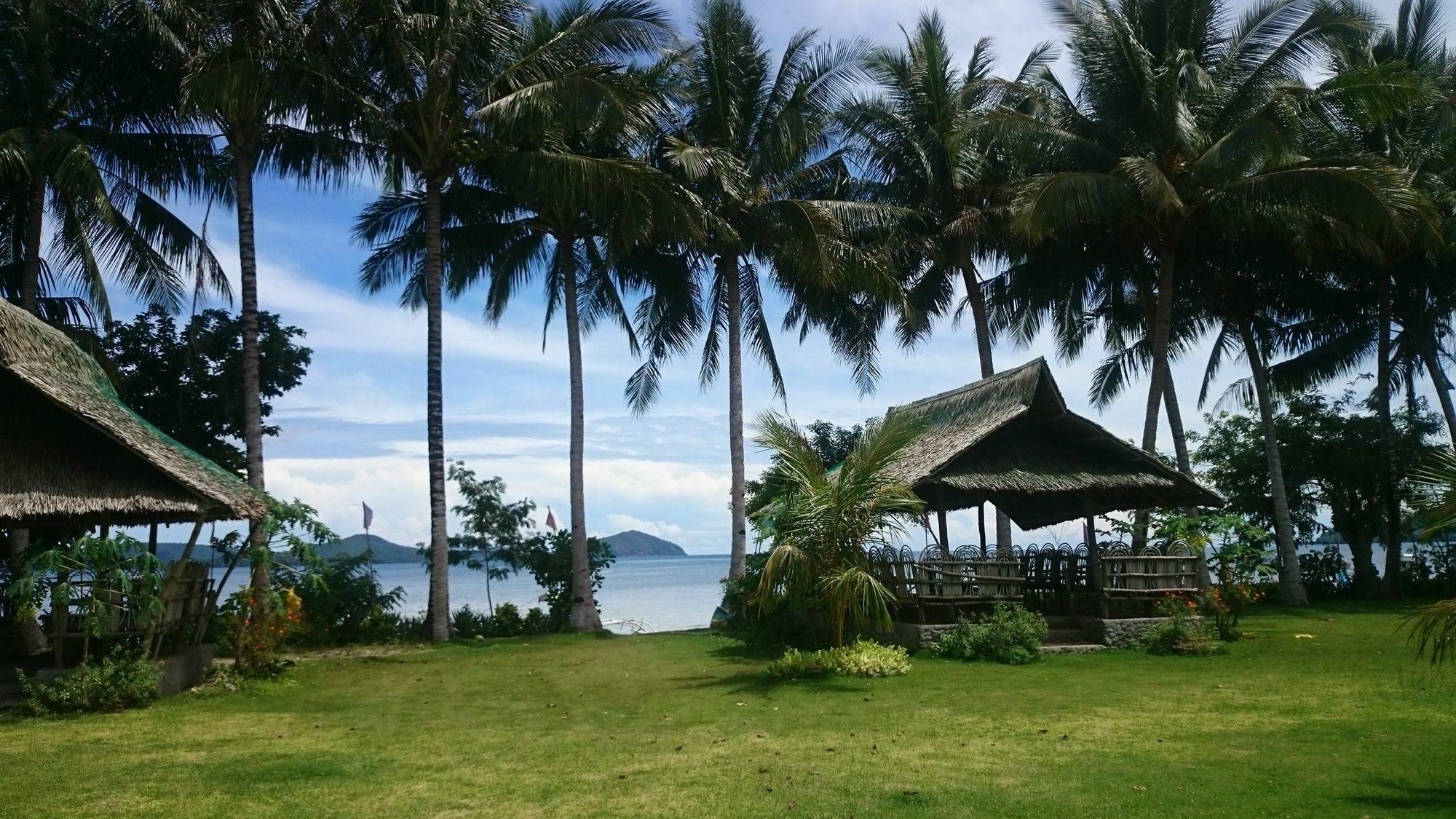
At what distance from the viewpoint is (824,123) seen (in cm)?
2172

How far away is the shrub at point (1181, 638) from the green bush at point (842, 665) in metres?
3.47

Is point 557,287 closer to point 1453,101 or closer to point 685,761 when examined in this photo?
point 685,761

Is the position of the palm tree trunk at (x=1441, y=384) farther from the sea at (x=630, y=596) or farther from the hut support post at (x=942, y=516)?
the hut support post at (x=942, y=516)

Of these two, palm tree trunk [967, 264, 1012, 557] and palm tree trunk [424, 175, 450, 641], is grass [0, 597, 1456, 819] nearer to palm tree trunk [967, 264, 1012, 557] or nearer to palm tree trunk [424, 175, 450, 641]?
palm tree trunk [424, 175, 450, 641]

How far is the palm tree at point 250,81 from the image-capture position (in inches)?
578

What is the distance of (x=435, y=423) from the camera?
1777 cm

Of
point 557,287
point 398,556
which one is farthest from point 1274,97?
point 398,556

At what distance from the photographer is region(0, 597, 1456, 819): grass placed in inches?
256

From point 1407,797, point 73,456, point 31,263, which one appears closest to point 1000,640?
point 1407,797

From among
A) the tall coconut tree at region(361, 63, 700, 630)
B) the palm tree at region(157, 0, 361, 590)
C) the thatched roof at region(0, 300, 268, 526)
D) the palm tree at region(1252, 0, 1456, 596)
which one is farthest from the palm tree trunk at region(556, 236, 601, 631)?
the palm tree at region(1252, 0, 1456, 596)

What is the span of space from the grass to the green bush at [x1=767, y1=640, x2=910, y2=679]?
29 cm

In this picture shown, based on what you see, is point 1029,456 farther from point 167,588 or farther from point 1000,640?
point 167,588

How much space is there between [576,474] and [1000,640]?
908 cm

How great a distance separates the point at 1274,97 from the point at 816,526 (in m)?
11.2
